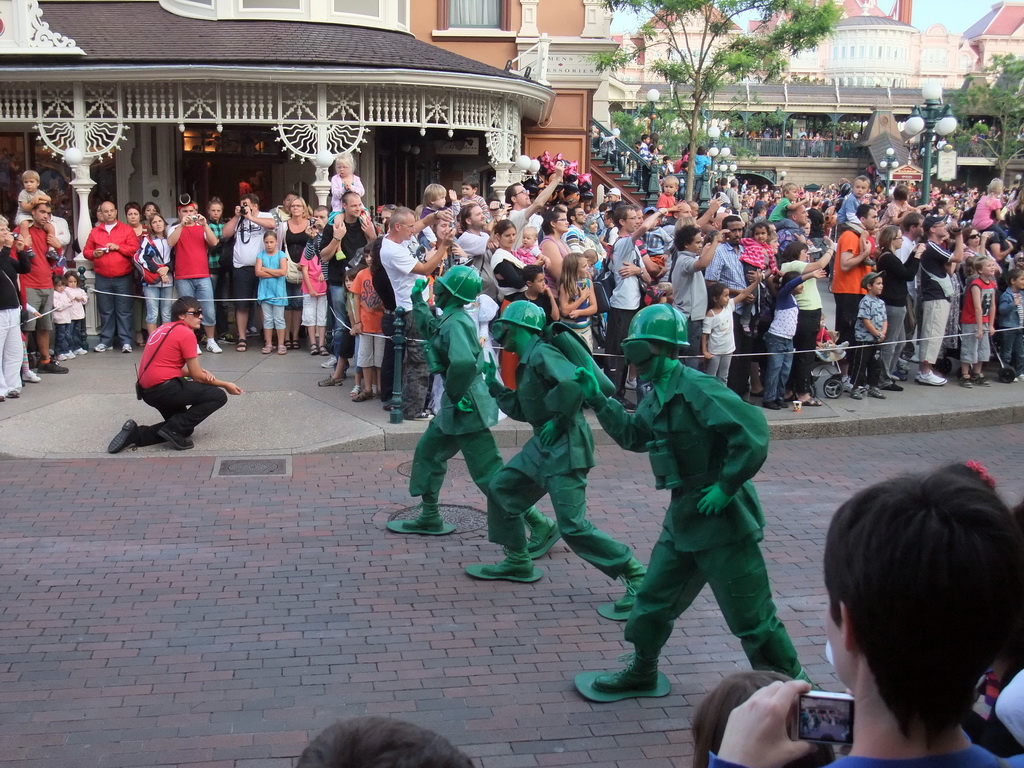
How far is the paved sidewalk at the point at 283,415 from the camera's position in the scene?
9758 mm

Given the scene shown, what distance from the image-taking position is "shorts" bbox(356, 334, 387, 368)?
424 inches

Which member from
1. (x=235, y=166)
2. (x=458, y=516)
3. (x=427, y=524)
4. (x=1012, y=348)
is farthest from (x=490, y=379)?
(x=235, y=166)

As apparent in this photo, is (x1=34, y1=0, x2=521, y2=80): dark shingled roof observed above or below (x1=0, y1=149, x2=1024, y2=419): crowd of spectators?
above

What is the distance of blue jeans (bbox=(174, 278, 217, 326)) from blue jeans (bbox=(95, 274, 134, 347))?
1.90 feet

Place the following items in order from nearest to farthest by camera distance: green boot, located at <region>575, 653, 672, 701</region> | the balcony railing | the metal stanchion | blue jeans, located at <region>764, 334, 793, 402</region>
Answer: green boot, located at <region>575, 653, 672, 701</region> < the metal stanchion < blue jeans, located at <region>764, 334, 793, 402</region> < the balcony railing

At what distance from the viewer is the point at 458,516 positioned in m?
8.03

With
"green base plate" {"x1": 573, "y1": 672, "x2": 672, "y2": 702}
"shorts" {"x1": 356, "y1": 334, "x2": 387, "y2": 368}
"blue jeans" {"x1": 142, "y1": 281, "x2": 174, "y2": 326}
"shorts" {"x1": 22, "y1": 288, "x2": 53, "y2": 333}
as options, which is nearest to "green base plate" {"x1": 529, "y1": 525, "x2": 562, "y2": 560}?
"green base plate" {"x1": 573, "y1": 672, "x2": 672, "y2": 702}

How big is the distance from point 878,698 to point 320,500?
684cm

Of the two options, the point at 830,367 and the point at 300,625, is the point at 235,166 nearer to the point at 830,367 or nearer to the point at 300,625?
the point at 830,367

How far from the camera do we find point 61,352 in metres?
12.4

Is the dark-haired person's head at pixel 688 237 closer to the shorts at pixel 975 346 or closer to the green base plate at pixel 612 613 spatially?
the shorts at pixel 975 346

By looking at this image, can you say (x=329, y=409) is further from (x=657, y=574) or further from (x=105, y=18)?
(x=105, y=18)

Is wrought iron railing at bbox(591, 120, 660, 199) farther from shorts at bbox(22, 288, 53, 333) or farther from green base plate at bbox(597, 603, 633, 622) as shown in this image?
green base plate at bbox(597, 603, 633, 622)

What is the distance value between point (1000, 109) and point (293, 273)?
5801cm
